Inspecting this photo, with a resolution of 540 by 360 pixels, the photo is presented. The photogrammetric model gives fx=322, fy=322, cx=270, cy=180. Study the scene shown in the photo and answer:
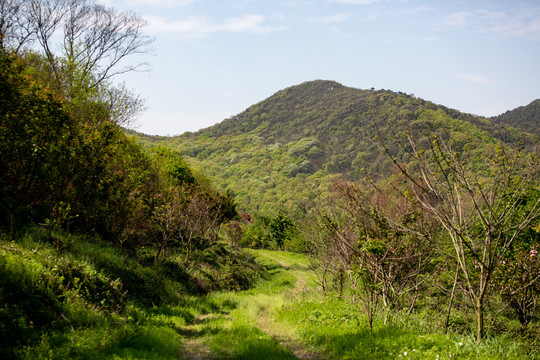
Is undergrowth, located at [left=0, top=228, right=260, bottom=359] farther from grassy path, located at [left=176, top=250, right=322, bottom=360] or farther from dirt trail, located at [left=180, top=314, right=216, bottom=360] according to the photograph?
grassy path, located at [left=176, top=250, right=322, bottom=360]

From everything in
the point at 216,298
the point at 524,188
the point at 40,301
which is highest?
the point at 524,188

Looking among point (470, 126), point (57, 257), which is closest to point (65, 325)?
point (57, 257)

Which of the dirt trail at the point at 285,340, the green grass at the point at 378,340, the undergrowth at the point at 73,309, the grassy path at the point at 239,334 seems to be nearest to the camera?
the undergrowth at the point at 73,309

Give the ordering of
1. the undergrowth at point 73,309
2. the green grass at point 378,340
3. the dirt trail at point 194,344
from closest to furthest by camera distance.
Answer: the undergrowth at point 73,309, the green grass at point 378,340, the dirt trail at point 194,344

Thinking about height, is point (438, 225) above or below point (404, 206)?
below

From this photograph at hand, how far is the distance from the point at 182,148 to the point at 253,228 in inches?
5432

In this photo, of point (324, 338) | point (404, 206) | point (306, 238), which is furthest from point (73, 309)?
point (404, 206)

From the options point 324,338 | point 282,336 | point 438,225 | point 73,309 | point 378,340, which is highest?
point 438,225

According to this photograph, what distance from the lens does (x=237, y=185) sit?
129 meters

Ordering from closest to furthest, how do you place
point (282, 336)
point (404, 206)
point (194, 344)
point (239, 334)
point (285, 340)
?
point (194, 344), point (239, 334), point (285, 340), point (282, 336), point (404, 206)

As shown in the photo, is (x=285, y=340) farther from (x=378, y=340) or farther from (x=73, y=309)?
(x=73, y=309)

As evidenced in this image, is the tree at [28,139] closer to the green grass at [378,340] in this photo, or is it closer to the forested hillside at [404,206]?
the forested hillside at [404,206]

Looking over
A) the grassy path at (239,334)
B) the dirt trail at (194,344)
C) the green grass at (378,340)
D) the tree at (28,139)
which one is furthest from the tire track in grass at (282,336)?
the tree at (28,139)

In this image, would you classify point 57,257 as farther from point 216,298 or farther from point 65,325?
point 216,298
